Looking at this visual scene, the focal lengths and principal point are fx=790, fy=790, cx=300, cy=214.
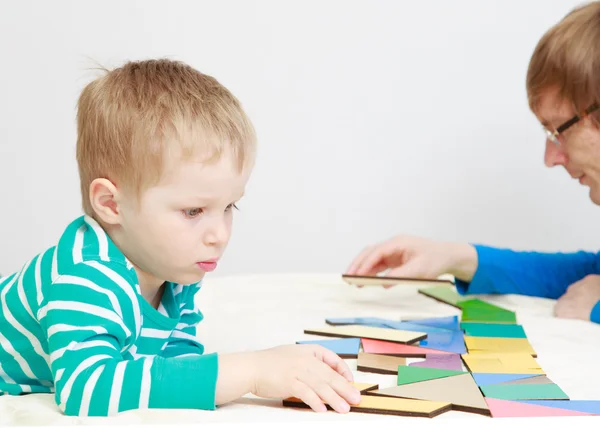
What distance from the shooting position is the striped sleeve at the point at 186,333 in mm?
1235

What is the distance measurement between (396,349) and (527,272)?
0.70m

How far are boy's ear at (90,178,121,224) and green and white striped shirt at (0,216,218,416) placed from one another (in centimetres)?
2

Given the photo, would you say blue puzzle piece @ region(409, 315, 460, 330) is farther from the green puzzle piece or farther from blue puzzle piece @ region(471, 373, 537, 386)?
blue puzzle piece @ region(471, 373, 537, 386)

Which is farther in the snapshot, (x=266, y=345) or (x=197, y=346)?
(x=266, y=345)

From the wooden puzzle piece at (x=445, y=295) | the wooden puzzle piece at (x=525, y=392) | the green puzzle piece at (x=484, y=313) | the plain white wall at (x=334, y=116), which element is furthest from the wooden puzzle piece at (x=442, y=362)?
the plain white wall at (x=334, y=116)

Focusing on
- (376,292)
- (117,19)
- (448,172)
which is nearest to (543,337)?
(376,292)

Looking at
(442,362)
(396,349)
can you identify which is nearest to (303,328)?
(396,349)

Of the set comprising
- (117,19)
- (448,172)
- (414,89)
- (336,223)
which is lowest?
(336,223)

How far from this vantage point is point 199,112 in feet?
3.45

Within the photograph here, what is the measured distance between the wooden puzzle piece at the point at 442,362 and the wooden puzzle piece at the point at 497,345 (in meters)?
0.08

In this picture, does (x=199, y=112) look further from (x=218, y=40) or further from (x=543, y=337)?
(x=218, y=40)

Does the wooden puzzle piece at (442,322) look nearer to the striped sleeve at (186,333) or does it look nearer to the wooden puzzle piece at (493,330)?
the wooden puzzle piece at (493,330)

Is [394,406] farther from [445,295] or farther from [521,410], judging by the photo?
[445,295]

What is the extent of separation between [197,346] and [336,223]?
150 cm
